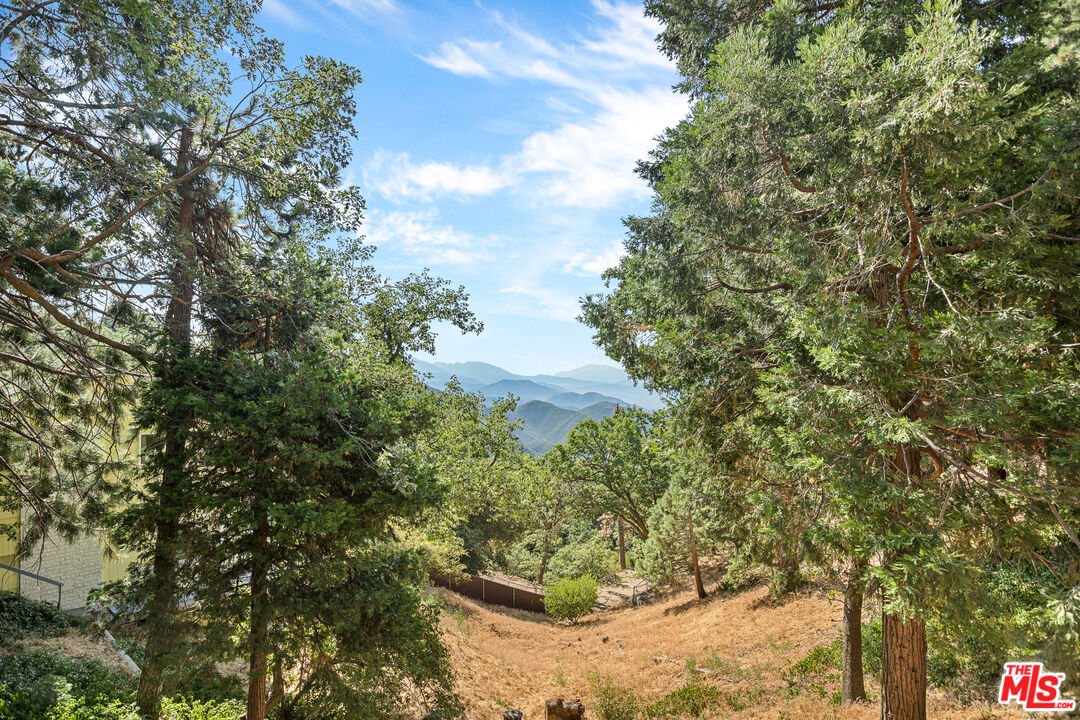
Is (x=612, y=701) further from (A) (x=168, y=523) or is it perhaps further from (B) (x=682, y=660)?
(A) (x=168, y=523)

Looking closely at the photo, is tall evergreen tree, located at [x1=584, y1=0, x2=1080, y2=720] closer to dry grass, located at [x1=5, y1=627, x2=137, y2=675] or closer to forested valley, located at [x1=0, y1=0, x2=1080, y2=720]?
forested valley, located at [x1=0, y1=0, x2=1080, y2=720]

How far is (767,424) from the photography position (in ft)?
22.9

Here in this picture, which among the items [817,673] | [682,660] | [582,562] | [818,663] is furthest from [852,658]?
[582,562]

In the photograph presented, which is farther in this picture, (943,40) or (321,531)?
(321,531)

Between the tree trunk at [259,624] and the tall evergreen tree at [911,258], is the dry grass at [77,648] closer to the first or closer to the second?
the tree trunk at [259,624]

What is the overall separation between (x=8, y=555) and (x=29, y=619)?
14.6 ft

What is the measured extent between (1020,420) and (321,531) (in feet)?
23.4

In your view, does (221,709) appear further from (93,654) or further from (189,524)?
(93,654)

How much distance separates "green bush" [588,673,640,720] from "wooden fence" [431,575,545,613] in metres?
15.2

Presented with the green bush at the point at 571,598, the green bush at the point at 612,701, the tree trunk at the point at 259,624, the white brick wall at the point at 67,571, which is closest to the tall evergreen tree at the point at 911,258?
the green bush at the point at 612,701

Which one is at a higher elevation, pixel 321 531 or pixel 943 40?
pixel 943 40

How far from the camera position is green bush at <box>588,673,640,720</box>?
32.7 ft

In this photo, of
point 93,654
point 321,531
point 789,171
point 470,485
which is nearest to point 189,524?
point 321,531

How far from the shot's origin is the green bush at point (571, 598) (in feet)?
74.1
